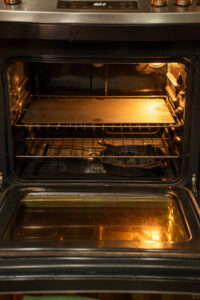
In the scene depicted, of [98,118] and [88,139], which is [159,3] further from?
[88,139]

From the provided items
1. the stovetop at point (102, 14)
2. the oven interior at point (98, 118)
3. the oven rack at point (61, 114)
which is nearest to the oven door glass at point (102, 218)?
the oven interior at point (98, 118)

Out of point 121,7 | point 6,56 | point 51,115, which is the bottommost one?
point 51,115

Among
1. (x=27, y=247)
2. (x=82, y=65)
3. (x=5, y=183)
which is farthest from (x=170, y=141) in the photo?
(x=27, y=247)

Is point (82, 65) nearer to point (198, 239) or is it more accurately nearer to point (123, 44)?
point (123, 44)

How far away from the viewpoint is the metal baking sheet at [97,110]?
5.73ft

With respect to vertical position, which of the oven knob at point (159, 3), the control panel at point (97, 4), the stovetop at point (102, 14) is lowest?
the stovetop at point (102, 14)

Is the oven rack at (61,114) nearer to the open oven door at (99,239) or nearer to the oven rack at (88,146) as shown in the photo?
the oven rack at (88,146)

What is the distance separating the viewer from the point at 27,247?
1.28 m

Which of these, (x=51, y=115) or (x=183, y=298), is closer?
(x=183, y=298)

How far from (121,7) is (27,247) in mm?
792

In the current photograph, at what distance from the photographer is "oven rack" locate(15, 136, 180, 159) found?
6.20 ft

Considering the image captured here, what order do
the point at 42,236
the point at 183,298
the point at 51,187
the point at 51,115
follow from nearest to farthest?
the point at 183,298
the point at 42,236
the point at 51,187
the point at 51,115

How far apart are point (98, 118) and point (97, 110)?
84 millimetres

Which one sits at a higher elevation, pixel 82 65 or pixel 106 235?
pixel 82 65
